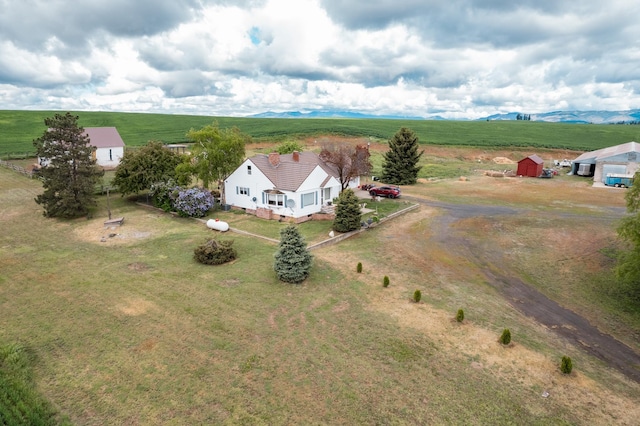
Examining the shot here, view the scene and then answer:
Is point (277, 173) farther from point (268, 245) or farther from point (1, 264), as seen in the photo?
point (1, 264)

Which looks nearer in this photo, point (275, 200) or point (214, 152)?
point (275, 200)

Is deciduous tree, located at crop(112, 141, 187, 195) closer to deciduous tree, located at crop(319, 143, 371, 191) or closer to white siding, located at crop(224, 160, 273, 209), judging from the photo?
white siding, located at crop(224, 160, 273, 209)

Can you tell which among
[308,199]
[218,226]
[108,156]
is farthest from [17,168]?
[308,199]

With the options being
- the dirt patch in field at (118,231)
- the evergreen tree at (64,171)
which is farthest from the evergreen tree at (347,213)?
the evergreen tree at (64,171)

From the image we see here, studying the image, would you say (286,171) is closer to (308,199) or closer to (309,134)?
(308,199)

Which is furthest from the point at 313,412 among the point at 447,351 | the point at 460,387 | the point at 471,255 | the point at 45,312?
the point at 471,255

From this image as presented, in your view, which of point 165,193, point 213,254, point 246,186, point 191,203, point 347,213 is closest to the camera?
point 213,254
